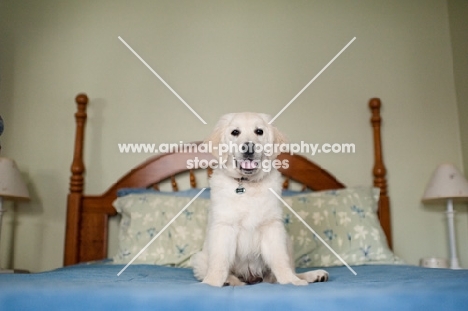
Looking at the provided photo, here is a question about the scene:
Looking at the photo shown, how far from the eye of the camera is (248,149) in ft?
5.43

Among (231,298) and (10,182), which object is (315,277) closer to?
(231,298)

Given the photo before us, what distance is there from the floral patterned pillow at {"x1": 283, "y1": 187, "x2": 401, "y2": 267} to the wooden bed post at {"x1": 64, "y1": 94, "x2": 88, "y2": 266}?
4.14 feet

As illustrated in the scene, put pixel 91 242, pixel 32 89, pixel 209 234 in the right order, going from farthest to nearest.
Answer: pixel 32 89 → pixel 91 242 → pixel 209 234

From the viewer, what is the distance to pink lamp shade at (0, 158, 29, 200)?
2377 millimetres

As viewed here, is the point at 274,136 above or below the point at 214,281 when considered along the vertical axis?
above

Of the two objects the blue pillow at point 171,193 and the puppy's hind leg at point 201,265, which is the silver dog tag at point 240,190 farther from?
the blue pillow at point 171,193

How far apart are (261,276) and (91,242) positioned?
4.54 ft

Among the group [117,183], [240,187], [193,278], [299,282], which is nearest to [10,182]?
[117,183]

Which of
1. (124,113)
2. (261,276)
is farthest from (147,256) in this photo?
(124,113)

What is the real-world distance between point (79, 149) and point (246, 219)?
1560 mm

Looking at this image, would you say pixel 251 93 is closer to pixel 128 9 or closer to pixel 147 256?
pixel 128 9

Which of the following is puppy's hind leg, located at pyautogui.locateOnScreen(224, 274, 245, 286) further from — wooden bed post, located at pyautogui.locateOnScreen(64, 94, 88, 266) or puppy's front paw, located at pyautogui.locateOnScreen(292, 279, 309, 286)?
wooden bed post, located at pyautogui.locateOnScreen(64, 94, 88, 266)

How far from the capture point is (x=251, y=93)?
2947 mm

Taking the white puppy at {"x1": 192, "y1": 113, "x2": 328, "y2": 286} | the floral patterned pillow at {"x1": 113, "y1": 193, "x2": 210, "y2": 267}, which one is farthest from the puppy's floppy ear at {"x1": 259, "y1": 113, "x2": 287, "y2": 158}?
the floral patterned pillow at {"x1": 113, "y1": 193, "x2": 210, "y2": 267}
